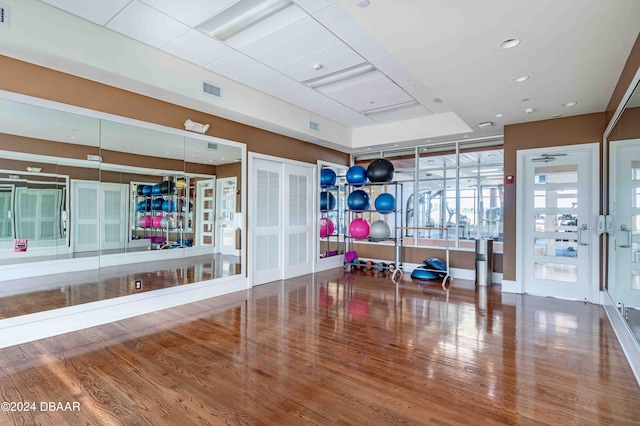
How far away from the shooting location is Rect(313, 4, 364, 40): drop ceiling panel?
3364mm

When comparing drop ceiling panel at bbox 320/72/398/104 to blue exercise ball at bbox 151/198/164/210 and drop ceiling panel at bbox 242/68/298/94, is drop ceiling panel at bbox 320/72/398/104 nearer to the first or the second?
drop ceiling panel at bbox 242/68/298/94

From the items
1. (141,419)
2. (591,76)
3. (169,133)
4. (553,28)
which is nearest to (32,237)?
(169,133)

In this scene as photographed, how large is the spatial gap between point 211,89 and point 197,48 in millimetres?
719

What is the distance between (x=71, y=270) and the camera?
15.6 feet

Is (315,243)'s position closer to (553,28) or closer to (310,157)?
(310,157)

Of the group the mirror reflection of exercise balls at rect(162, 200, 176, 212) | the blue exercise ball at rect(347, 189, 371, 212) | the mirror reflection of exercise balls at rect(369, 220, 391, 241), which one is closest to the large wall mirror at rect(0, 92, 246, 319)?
the mirror reflection of exercise balls at rect(162, 200, 176, 212)

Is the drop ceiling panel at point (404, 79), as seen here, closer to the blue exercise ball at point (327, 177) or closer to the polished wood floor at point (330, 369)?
the blue exercise ball at point (327, 177)

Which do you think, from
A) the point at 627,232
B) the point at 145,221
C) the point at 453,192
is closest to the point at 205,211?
the point at 145,221

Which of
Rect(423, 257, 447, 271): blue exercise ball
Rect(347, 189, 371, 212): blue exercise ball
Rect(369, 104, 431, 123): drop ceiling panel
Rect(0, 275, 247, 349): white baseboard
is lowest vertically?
Rect(0, 275, 247, 349): white baseboard

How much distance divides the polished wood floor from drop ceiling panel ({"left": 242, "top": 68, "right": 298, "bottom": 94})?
348 cm

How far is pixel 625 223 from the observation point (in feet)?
12.7

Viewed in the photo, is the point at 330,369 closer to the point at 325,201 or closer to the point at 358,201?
the point at 358,201

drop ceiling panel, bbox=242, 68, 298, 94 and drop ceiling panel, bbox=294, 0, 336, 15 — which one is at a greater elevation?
drop ceiling panel, bbox=242, 68, 298, 94

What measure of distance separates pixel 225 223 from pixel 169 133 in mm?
1772
